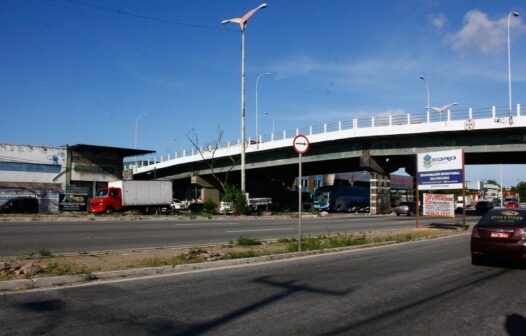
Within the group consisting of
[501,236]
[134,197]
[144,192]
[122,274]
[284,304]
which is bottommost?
[284,304]

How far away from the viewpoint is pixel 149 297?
7773 mm

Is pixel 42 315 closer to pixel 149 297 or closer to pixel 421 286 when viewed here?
pixel 149 297

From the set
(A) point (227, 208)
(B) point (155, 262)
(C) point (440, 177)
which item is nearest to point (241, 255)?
(B) point (155, 262)

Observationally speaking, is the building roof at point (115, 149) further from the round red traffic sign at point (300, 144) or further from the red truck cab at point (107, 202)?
the round red traffic sign at point (300, 144)

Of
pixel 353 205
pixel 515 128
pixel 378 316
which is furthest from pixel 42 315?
pixel 353 205

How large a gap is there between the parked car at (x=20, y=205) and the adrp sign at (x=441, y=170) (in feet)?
98.8

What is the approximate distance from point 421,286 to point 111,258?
6865 millimetres

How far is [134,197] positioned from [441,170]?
25.7 metres

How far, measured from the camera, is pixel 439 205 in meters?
26.8

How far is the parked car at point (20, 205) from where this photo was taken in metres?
39.1

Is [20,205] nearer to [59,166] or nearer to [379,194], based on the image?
[59,166]

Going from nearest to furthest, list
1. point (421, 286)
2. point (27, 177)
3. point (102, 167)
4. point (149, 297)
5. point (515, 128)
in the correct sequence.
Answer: point (149, 297) < point (421, 286) < point (515, 128) < point (27, 177) < point (102, 167)

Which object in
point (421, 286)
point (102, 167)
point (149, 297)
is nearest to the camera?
point (149, 297)

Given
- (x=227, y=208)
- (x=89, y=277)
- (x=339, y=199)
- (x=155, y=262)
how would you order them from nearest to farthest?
(x=89, y=277), (x=155, y=262), (x=227, y=208), (x=339, y=199)
